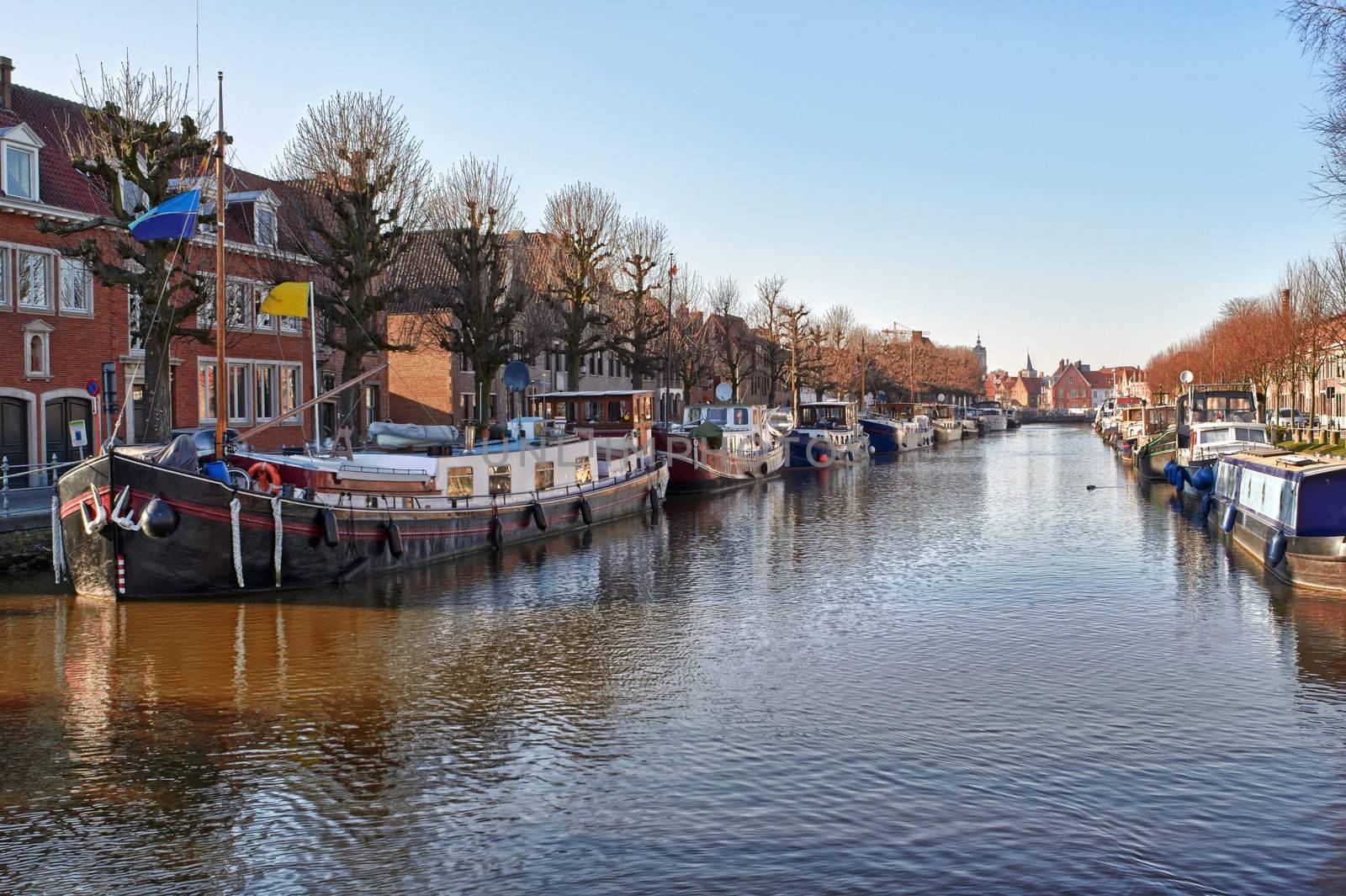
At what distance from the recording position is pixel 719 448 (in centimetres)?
4900

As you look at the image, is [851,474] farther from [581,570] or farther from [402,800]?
[402,800]

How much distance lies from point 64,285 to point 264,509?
1840 centimetres

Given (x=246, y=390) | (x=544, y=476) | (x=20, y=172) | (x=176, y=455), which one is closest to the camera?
(x=176, y=455)

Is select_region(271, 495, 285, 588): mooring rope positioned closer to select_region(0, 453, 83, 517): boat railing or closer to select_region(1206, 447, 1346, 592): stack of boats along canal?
select_region(0, 453, 83, 517): boat railing

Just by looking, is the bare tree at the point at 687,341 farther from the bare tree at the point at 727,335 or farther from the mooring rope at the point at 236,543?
the mooring rope at the point at 236,543

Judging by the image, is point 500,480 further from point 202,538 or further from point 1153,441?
point 1153,441

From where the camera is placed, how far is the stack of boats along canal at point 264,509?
802 inches

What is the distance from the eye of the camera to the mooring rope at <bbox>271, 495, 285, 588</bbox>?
21438mm

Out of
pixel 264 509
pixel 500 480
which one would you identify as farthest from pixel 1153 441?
pixel 264 509

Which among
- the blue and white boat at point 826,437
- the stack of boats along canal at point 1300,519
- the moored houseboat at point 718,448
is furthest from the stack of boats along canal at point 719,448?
the stack of boats along canal at point 1300,519

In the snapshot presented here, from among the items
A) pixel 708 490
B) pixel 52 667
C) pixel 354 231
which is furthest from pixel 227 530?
pixel 708 490

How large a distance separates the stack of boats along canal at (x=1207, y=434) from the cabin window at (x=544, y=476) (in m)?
20.8

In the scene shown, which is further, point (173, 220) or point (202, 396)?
point (202, 396)

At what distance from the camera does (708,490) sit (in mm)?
48094
